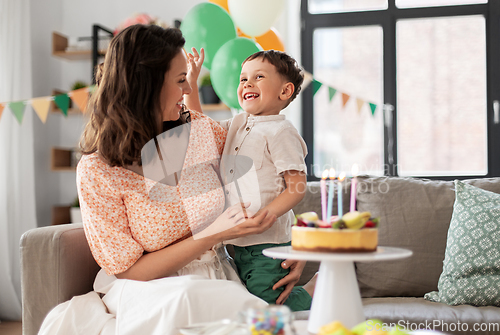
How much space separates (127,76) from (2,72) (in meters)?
2.25

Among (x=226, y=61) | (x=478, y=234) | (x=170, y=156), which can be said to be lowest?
(x=478, y=234)

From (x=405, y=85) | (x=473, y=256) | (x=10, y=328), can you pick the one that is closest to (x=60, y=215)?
(x=10, y=328)

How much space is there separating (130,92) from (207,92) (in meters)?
2.05

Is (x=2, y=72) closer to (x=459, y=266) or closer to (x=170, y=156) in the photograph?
(x=170, y=156)

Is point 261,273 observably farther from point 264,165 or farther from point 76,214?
point 76,214

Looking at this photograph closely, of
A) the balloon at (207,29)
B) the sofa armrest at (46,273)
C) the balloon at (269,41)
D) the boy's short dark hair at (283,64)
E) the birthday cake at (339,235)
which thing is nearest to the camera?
the birthday cake at (339,235)

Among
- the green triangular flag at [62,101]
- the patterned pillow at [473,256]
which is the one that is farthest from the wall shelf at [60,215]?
the patterned pillow at [473,256]

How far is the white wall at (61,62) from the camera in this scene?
3621 millimetres

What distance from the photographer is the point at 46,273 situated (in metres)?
1.46

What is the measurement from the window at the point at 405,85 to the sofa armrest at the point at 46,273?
237 cm

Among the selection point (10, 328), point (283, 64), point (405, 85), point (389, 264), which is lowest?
point (10, 328)

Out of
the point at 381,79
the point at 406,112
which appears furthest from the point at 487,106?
the point at 381,79

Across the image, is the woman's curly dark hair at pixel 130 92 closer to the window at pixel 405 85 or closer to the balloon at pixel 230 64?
the balloon at pixel 230 64

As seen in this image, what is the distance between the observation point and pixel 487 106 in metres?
3.42
